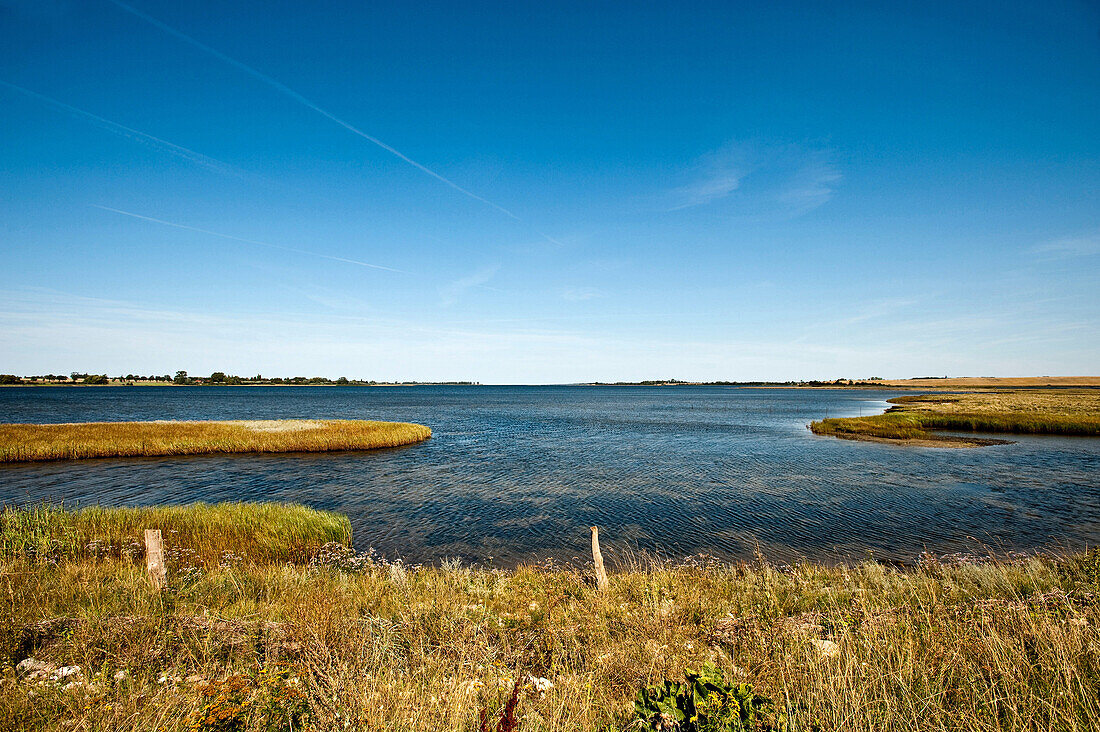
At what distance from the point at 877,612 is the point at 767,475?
Answer: 2389 centimetres

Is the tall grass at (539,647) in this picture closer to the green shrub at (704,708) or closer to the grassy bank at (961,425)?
the green shrub at (704,708)

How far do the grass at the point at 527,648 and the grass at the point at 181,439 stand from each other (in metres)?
31.1

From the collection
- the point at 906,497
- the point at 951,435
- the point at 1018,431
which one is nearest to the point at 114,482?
the point at 906,497

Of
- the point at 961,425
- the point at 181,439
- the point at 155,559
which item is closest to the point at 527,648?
the point at 155,559

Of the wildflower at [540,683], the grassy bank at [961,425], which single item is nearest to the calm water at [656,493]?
the grassy bank at [961,425]

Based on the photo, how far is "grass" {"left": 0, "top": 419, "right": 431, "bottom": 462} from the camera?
34344 mm

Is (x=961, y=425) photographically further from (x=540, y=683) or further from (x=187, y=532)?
(x=187, y=532)

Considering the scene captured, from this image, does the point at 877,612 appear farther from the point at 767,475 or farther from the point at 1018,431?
the point at 1018,431

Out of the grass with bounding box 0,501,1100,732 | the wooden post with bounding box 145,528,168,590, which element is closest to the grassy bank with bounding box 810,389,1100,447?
the grass with bounding box 0,501,1100,732

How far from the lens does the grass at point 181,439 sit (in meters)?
34.3

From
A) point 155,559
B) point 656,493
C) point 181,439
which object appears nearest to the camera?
point 155,559

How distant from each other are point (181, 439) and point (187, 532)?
88.9ft

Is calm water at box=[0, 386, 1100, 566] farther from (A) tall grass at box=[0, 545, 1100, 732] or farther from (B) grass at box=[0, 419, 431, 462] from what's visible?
(A) tall grass at box=[0, 545, 1100, 732]

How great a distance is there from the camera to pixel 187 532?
1662cm
